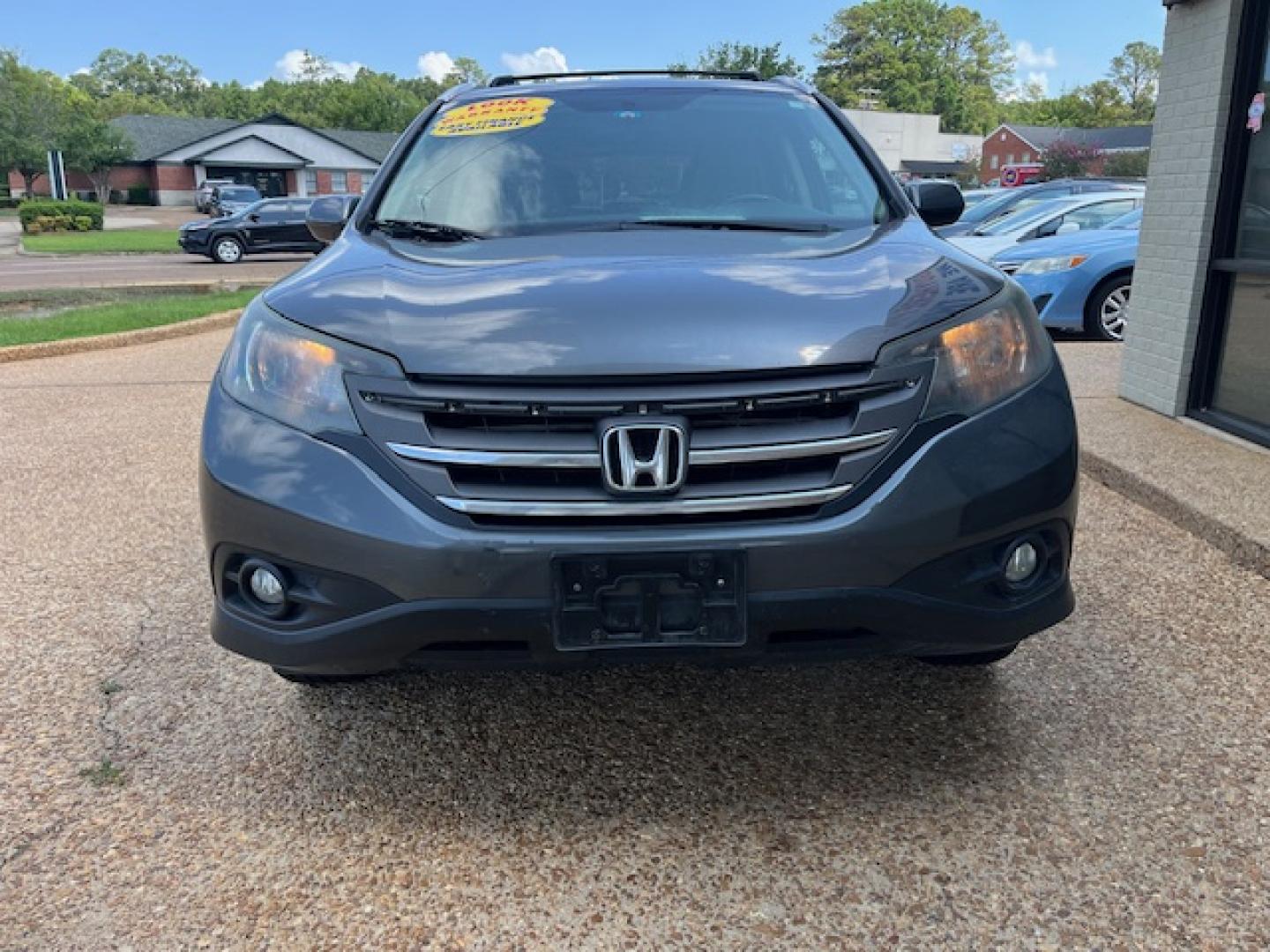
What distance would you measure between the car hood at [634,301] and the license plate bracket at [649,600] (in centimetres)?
35

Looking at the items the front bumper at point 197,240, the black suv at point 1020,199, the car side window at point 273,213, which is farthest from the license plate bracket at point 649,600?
the car side window at point 273,213

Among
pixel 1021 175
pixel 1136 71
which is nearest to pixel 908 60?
pixel 1136 71

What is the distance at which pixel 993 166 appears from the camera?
9000cm

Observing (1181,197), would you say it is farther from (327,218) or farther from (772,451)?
(772,451)

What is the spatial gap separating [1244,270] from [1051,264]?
3660 millimetres

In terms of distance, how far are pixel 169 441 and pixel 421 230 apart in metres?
3.49

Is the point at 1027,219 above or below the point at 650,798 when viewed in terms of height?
above

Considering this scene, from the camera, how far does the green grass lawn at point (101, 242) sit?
27.1m

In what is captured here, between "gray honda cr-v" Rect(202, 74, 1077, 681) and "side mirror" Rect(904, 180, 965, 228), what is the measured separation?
114 centimetres

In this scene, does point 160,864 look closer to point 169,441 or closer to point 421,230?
point 421,230

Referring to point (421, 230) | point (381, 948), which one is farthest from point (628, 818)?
point (421, 230)

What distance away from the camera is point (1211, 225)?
5129 mm

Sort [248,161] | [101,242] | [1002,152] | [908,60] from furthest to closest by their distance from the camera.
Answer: [908,60] < [1002,152] < [248,161] < [101,242]

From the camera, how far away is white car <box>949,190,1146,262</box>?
33.7 feet
